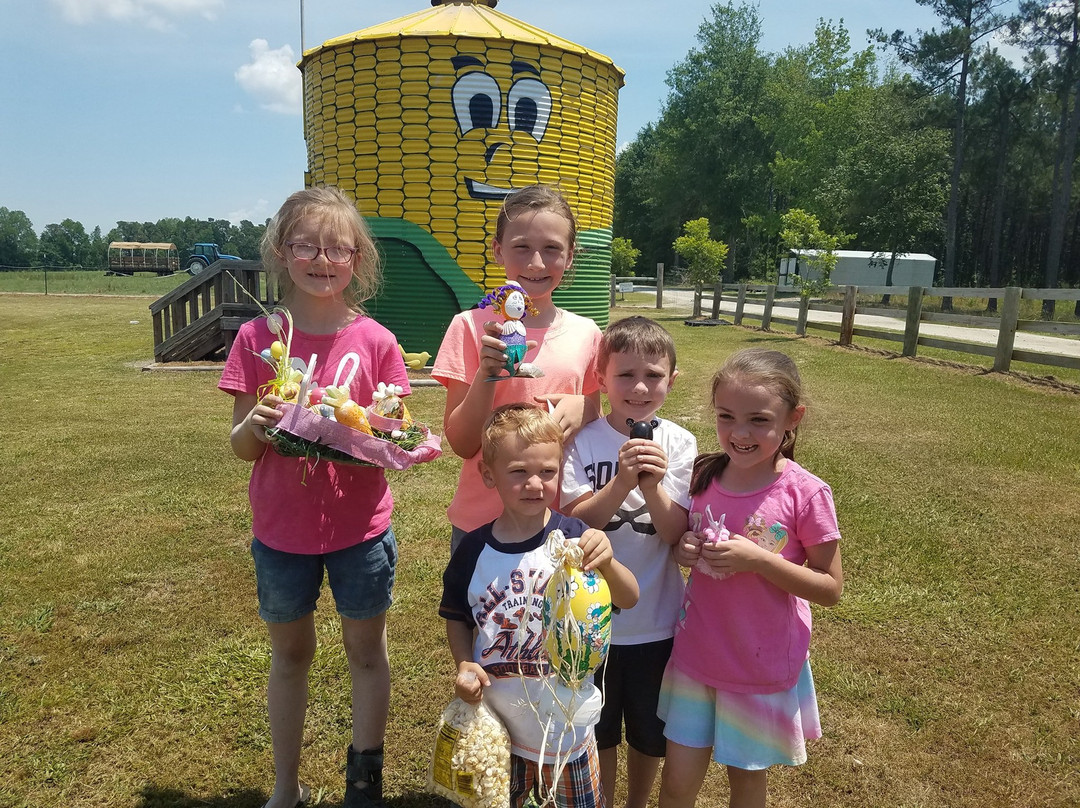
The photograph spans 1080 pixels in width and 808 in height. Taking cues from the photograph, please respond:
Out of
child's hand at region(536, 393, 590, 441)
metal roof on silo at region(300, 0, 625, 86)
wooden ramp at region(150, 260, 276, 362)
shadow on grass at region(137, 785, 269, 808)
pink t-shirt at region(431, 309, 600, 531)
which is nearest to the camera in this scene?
child's hand at region(536, 393, 590, 441)

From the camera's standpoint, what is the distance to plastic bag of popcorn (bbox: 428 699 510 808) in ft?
5.48

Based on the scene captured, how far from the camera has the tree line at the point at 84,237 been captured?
3846 inches

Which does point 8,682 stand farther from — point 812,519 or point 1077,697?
point 1077,697

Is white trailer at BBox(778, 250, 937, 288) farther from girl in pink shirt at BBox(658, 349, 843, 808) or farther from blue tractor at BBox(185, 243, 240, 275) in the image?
girl in pink shirt at BBox(658, 349, 843, 808)

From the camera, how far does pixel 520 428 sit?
180cm

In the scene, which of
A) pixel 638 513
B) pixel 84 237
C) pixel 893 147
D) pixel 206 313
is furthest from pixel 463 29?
pixel 84 237

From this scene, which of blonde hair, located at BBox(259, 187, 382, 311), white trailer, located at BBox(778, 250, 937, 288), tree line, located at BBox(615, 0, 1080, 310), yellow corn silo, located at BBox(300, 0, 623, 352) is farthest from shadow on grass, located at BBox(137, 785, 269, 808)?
white trailer, located at BBox(778, 250, 937, 288)

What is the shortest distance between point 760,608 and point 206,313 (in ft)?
40.7

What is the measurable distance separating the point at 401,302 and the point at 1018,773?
9047 millimetres

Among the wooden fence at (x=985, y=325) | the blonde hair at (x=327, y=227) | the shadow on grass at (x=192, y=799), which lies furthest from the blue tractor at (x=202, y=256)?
the blonde hair at (x=327, y=227)

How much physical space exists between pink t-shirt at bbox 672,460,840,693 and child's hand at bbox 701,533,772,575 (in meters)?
0.08

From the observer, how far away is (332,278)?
2217 millimetres

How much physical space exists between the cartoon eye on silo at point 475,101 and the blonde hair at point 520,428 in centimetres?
888

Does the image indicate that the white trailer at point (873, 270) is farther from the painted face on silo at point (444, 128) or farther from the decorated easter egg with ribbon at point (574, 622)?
the decorated easter egg with ribbon at point (574, 622)
